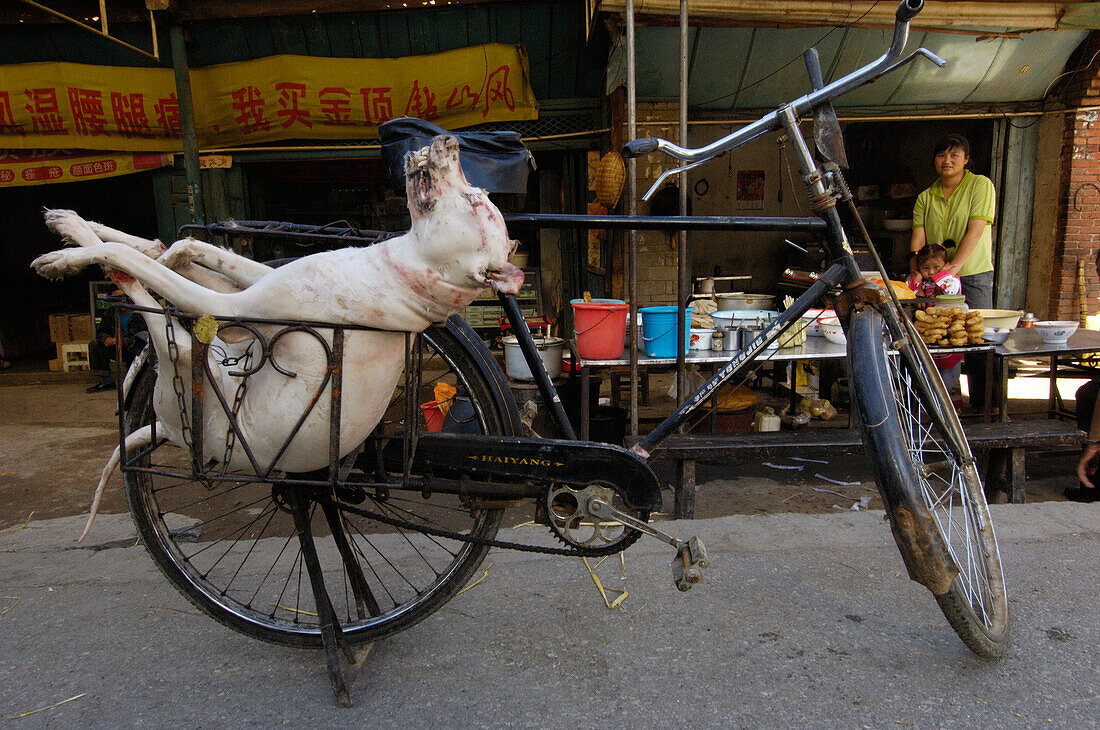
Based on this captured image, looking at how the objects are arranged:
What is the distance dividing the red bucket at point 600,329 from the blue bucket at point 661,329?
0.57 ft

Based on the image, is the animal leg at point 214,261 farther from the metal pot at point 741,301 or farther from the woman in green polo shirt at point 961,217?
the woman in green polo shirt at point 961,217

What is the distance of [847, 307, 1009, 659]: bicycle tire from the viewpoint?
1.83 metres

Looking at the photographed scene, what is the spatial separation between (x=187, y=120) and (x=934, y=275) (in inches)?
283

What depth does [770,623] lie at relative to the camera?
226 cm

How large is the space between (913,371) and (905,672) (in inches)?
37.3

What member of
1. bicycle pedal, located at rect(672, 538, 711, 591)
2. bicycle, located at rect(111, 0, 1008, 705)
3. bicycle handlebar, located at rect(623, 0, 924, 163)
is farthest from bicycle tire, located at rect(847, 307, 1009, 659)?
bicycle handlebar, located at rect(623, 0, 924, 163)

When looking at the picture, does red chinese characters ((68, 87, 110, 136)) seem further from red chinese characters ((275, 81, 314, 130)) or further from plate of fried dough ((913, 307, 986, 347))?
plate of fried dough ((913, 307, 986, 347))

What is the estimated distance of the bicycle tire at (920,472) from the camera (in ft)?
5.99

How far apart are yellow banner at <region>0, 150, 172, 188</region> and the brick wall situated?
395 inches

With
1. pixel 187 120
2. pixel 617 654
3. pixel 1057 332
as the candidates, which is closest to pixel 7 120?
pixel 187 120

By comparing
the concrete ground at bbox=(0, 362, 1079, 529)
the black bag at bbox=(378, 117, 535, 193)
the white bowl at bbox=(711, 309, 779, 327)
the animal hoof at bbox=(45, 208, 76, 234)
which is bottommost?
the concrete ground at bbox=(0, 362, 1079, 529)

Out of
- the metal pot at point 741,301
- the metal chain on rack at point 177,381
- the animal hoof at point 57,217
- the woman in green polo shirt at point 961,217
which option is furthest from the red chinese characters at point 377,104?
the metal chain on rack at point 177,381

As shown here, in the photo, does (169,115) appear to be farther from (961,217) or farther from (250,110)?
(961,217)

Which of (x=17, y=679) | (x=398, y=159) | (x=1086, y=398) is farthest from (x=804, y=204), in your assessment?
(x=17, y=679)
